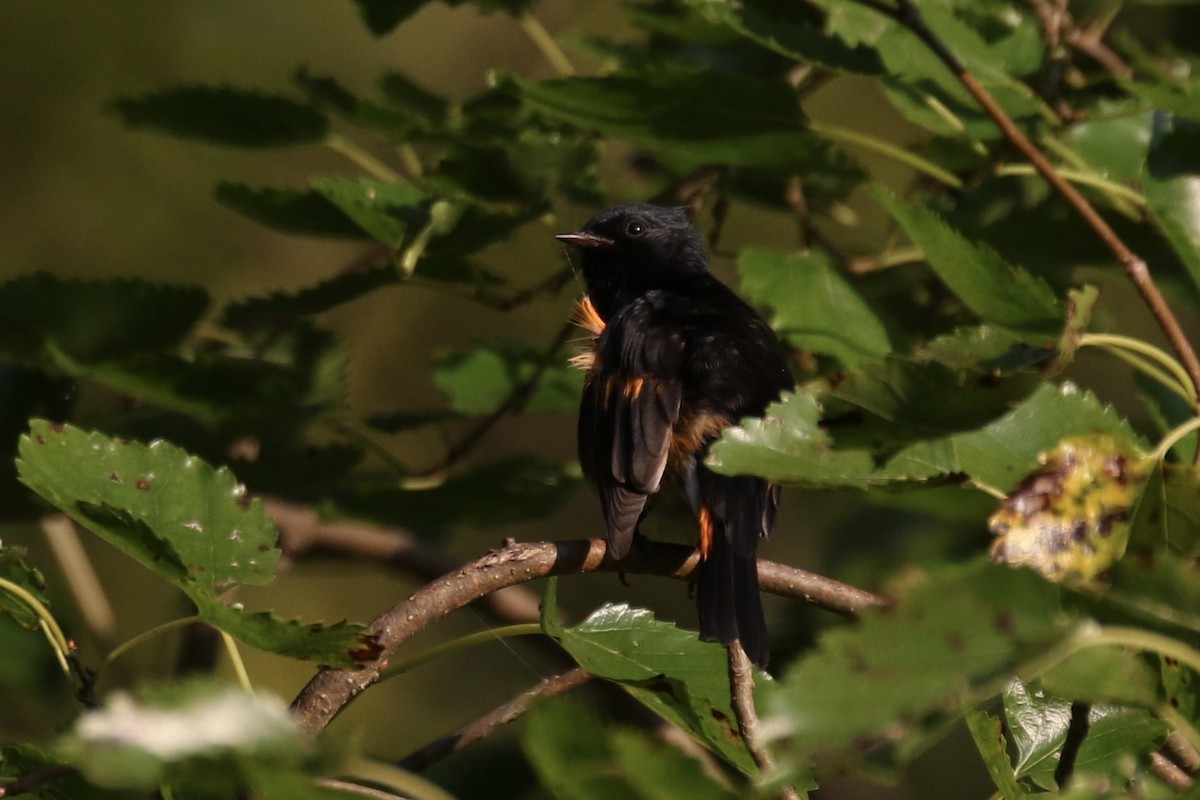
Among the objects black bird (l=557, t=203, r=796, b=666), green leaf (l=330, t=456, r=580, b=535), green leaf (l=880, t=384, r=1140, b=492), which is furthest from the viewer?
green leaf (l=330, t=456, r=580, b=535)

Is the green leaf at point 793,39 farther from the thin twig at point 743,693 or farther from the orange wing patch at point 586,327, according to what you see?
the thin twig at point 743,693

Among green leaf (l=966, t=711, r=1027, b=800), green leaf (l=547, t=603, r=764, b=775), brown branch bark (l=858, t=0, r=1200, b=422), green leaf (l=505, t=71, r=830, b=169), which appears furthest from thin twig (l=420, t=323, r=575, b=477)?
green leaf (l=966, t=711, r=1027, b=800)

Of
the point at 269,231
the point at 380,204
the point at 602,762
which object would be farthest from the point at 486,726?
the point at 269,231

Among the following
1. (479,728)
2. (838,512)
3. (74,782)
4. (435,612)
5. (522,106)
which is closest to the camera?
(74,782)

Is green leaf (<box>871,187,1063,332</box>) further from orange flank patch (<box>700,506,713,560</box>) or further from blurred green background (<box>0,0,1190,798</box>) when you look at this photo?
blurred green background (<box>0,0,1190,798</box>)

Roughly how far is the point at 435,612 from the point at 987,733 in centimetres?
65

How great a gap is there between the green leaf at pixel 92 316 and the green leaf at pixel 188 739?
5.81 ft

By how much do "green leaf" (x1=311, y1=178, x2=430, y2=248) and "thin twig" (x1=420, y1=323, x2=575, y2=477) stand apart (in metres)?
0.50

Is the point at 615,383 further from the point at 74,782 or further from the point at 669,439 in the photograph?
the point at 74,782

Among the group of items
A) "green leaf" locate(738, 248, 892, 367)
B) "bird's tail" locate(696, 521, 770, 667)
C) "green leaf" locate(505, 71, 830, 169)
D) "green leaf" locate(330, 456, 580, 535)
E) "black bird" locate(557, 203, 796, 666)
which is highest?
"green leaf" locate(505, 71, 830, 169)

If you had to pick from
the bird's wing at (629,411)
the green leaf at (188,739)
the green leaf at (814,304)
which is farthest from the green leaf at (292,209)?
the green leaf at (188,739)

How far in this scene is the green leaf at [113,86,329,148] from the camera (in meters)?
3.18

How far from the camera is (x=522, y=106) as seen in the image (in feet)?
10.8

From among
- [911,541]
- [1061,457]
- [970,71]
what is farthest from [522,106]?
[1061,457]
